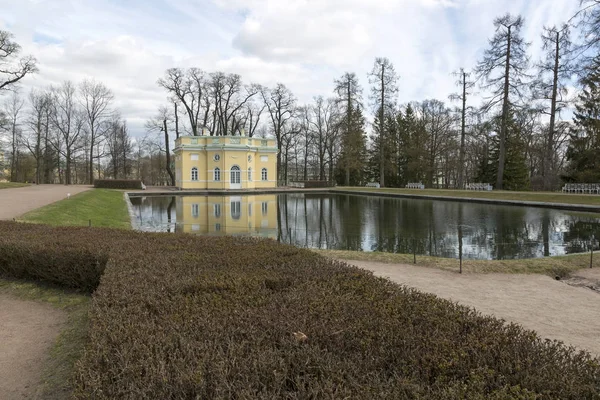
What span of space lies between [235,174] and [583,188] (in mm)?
30585

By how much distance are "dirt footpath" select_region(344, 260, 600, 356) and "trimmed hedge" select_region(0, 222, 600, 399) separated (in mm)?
1838

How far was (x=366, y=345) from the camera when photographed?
2.23 m

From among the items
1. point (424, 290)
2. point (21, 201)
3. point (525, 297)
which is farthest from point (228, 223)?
point (525, 297)

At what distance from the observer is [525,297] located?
5637 millimetres

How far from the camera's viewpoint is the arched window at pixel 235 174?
4097 centimetres

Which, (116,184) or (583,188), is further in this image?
(116,184)

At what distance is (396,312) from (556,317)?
3.25m

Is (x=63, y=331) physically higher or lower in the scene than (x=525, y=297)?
higher

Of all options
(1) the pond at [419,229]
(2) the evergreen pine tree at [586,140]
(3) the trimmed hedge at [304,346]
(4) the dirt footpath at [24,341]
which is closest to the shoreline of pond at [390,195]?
(1) the pond at [419,229]

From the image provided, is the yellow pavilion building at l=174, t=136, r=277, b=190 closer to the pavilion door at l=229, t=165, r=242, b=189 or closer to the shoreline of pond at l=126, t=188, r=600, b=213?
the pavilion door at l=229, t=165, r=242, b=189

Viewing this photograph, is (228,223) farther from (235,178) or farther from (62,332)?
(235,178)

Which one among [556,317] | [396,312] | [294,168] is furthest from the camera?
[294,168]

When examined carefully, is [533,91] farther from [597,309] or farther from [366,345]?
[366,345]

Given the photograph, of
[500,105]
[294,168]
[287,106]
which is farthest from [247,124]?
[500,105]
